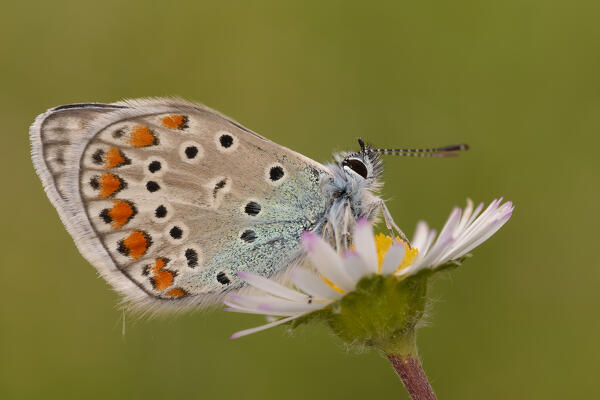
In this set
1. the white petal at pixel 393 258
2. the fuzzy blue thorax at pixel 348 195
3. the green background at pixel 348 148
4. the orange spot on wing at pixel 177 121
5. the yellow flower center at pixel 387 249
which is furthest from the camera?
the green background at pixel 348 148

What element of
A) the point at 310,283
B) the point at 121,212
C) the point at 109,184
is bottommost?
the point at 310,283

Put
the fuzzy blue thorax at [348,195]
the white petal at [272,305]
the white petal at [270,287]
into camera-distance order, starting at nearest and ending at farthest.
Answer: the white petal at [272,305] < the white petal at [270,287] < the fuzzy blue thorax at [348,195]

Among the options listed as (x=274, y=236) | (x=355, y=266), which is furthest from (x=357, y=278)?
(x=274, y=236)

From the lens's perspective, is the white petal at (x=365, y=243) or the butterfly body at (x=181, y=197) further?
the butterfly body at (x=181, y=197)

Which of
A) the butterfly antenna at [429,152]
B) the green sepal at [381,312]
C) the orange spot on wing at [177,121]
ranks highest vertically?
the orange spot on wing at [177,121]

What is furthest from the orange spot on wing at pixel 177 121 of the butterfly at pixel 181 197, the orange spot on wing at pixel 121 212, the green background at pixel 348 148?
the green background at pixel 348 148

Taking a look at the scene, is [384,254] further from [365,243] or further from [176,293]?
[176,293]

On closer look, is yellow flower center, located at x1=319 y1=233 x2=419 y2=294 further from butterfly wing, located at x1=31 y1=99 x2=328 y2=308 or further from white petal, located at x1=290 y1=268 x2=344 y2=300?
butterfly wing, located at x1=31 y1=99 x2=328 y2=308

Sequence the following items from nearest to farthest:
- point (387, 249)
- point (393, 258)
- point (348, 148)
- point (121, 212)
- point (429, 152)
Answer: point (393, 258), point (387, 249), point (121, 212), point (429, 152), point (348, 148)

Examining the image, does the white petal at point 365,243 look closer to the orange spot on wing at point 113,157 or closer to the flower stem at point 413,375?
the flower stem at point 413,375
